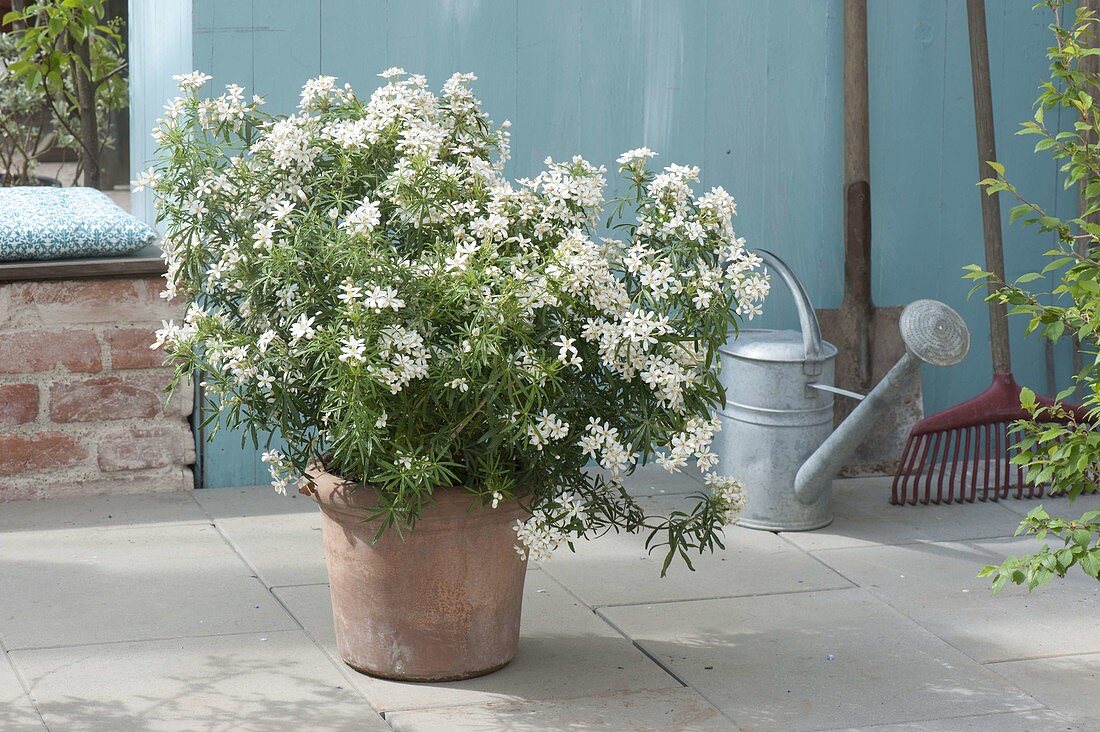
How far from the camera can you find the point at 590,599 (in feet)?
10.3

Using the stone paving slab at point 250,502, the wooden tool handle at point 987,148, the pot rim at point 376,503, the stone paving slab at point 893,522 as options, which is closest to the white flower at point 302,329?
the pot rim at point 376,503

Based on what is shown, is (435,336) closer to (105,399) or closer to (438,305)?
(438,305)

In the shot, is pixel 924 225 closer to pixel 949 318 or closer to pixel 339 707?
pixel 949 318

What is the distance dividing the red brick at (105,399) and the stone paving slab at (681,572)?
1.23 meters

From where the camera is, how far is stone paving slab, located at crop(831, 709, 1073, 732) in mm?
2494

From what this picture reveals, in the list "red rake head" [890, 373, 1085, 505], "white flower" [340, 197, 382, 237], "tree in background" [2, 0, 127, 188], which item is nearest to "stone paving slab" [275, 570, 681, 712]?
"white flower" [340, 197, 382, 237]

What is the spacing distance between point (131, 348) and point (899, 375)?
2.03 meters

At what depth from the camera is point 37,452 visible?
3.72m

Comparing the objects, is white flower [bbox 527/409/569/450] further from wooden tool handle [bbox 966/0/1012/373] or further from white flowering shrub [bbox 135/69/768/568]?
wooden tool handle [bbox 966/0/1012/373]

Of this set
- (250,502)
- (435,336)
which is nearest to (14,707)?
(435,336)

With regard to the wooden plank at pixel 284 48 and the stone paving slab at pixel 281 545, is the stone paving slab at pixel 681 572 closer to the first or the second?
the stone paving slab at pixel 281 545

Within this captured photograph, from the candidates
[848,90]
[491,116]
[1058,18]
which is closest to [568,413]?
[491,116]

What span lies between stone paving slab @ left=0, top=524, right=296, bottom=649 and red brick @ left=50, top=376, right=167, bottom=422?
372mm

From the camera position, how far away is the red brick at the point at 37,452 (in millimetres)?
3695
